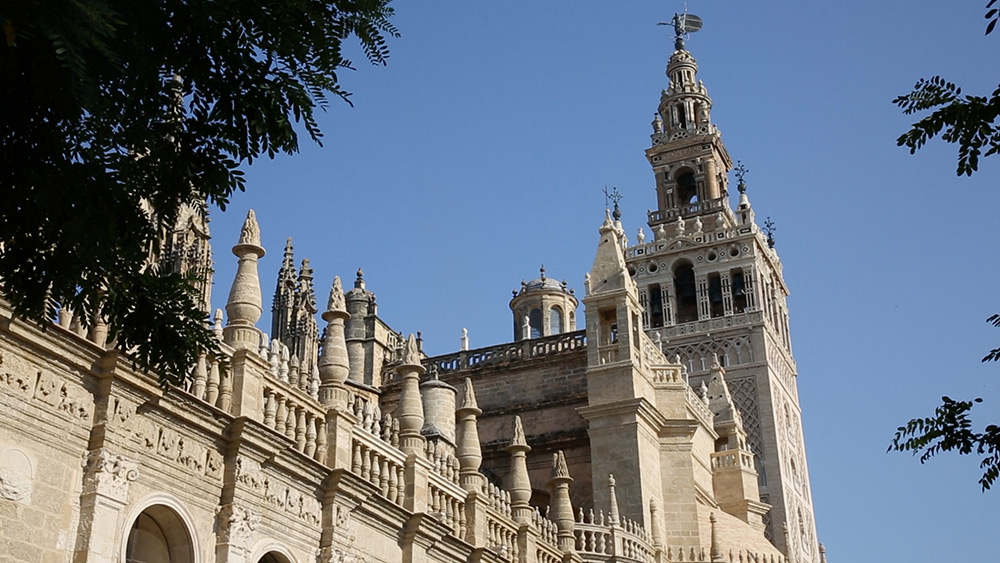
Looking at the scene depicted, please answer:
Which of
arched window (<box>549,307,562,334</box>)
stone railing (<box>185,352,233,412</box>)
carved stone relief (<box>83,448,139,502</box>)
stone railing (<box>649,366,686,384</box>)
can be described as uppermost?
arched window (<box>549,307,562,334</box>)

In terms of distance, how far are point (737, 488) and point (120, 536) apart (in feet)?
85.4

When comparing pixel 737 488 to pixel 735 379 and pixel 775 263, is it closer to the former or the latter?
pixel 735 379

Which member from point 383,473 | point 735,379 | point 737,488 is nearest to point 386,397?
point 737,488

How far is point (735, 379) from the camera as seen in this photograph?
58781mm

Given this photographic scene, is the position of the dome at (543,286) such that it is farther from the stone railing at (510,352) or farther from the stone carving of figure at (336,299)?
the stone carving of figure at (336,299)

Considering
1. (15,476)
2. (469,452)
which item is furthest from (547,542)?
(15,476)

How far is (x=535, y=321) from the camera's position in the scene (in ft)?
142

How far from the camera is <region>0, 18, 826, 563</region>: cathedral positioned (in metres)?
11.9

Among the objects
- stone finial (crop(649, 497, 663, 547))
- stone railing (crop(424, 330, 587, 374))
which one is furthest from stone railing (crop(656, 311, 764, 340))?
stone finial (crop(649, 497, 663, 547))

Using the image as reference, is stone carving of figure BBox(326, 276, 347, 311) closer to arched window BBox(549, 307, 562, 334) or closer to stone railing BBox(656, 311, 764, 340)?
arched window BBox(549, 307, 562, 334)

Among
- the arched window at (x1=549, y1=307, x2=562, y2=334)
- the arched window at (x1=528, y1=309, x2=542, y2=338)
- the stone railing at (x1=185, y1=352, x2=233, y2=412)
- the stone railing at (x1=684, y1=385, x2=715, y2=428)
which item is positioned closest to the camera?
the stone railing at (x1=185, y1=352, x2=233, y2=412)

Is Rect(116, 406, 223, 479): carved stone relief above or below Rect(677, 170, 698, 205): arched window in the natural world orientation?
below

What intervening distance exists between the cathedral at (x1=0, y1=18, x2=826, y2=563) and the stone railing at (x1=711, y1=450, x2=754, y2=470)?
2.0 inches

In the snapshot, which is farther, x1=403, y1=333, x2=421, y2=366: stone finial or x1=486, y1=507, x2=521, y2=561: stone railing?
x1=486, y1=507, x2=521, y2=561: stone railing
